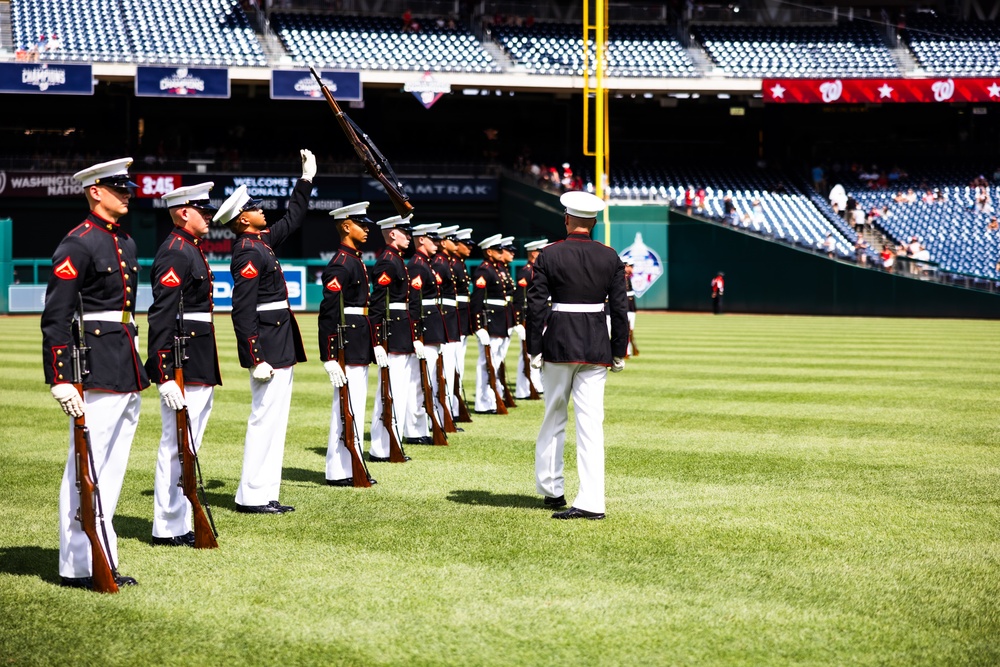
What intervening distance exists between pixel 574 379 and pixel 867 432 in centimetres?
498

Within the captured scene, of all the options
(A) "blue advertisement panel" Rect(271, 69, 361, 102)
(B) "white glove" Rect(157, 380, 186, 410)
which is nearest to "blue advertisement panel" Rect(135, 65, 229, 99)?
(A) "blue advertisement panel" Rect(271, 69, 361, 102)

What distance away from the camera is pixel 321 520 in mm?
7562

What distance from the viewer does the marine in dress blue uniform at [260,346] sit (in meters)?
7.81

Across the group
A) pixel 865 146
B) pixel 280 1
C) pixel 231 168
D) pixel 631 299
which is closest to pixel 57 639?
pixel 631 299

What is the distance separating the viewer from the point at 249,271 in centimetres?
784

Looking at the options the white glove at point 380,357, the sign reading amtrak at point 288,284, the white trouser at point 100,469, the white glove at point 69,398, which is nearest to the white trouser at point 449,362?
the white glove at point 380,357

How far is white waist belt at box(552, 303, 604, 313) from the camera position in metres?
7.74

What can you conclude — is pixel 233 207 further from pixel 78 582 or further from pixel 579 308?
pixel 78 582

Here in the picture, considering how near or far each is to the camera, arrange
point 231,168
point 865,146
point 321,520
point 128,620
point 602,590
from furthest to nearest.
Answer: point 865,146
point 231,168
point 321,520
point 602,590
point 128,620

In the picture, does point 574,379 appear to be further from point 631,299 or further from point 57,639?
point 631,299

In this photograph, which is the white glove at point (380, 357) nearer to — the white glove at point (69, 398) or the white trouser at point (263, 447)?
the white trouser at point (263, 447)

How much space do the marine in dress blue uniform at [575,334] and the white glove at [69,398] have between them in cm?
304

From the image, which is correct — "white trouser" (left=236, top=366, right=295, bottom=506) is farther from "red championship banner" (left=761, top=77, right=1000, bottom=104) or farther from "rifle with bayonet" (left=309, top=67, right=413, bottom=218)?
"red championship banner" (left=761, top=77, right=1000, bottom=104)

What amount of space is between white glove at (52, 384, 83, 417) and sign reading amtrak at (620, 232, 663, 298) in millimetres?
35913
